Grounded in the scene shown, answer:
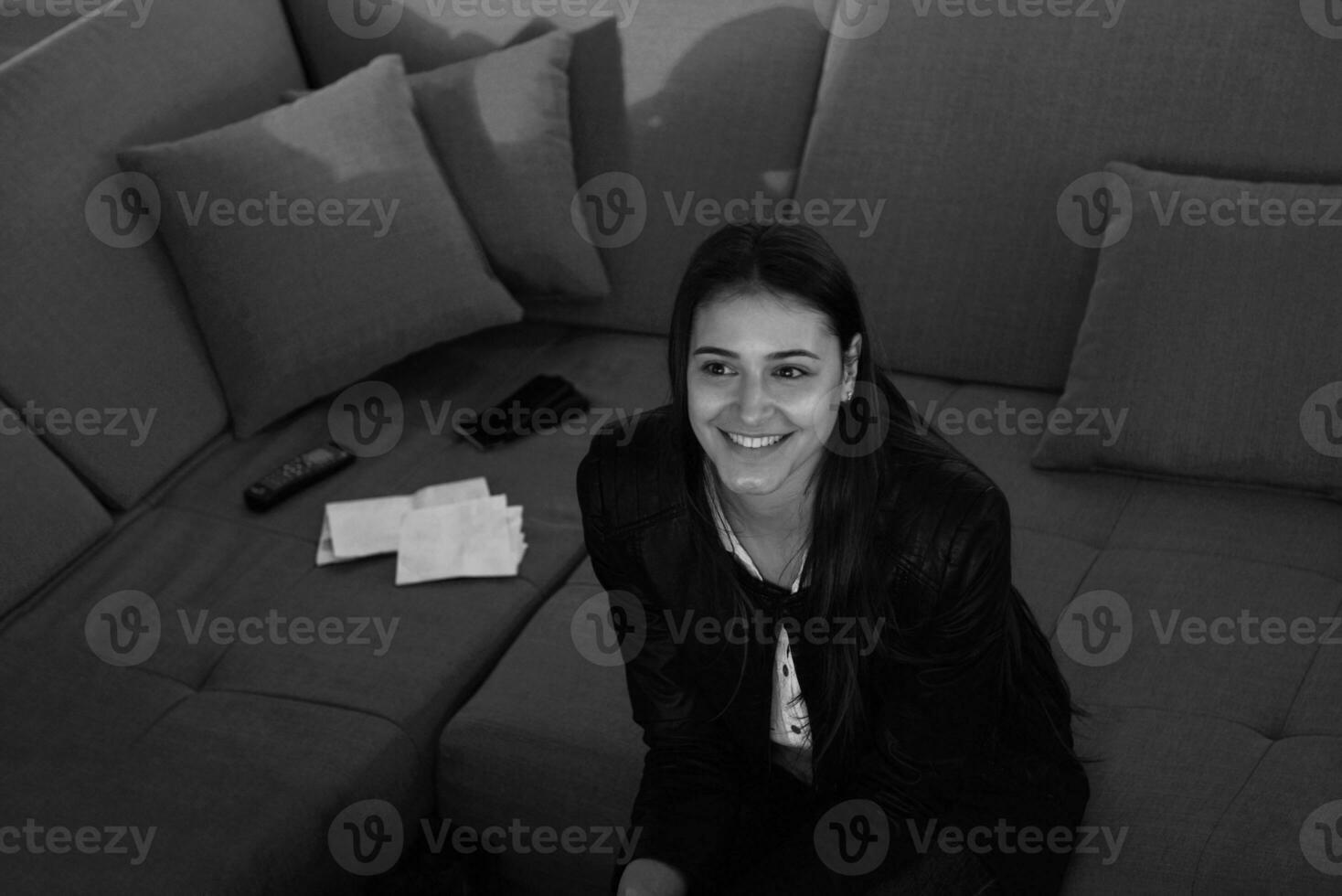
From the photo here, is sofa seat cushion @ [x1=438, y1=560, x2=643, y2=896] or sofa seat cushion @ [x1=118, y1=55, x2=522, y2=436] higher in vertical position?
sofa seat cushion @ [x1=118, y1=55, x2=522, y2=436]

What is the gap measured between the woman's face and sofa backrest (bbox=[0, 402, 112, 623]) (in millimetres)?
1096

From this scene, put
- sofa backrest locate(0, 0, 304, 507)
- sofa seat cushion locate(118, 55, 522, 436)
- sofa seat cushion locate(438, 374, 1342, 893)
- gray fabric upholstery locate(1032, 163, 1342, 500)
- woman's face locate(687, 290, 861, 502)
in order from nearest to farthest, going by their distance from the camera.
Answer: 1. woman's face locate(687, 290, 861, 502)
2. sofa seat cushion locate(438, 374, 1342, 893)
3. gray fabric upholstery locate(1032, 163, 1342, 500)
4. sofa backrest locate(0, 0, 304, 507)
5. sofa seat cushion locate(118, 55, 522, 436)

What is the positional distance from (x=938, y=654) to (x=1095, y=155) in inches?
42.3

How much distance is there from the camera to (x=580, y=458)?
229 cm

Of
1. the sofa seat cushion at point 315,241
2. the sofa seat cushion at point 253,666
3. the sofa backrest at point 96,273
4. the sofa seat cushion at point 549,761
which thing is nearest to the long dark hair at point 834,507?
the sofa seat cushion at point 549,761

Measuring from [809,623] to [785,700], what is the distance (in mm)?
112

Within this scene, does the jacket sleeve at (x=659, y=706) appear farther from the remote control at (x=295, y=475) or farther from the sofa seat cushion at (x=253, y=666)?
the remote control at (x=295, y=475)

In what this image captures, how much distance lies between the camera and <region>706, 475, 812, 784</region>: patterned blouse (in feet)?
5.09

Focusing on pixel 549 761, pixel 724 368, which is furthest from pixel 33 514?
pixel 724 368

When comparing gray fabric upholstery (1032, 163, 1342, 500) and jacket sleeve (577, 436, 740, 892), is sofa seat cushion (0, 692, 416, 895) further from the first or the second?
gray fabric upholstery (1032, 163, 1342, 500)

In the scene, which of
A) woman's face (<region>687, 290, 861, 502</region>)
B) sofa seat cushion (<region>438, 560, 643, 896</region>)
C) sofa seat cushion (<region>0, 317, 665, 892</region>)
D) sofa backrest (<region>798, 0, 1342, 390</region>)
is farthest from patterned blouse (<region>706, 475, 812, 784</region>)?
sofa backrest (<region>798, 0, 1342, 390</region>)

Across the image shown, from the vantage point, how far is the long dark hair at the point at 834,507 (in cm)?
143

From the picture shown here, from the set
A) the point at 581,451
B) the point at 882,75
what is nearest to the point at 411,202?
the point at 581,451

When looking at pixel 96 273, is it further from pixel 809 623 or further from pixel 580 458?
pixel 809 623
